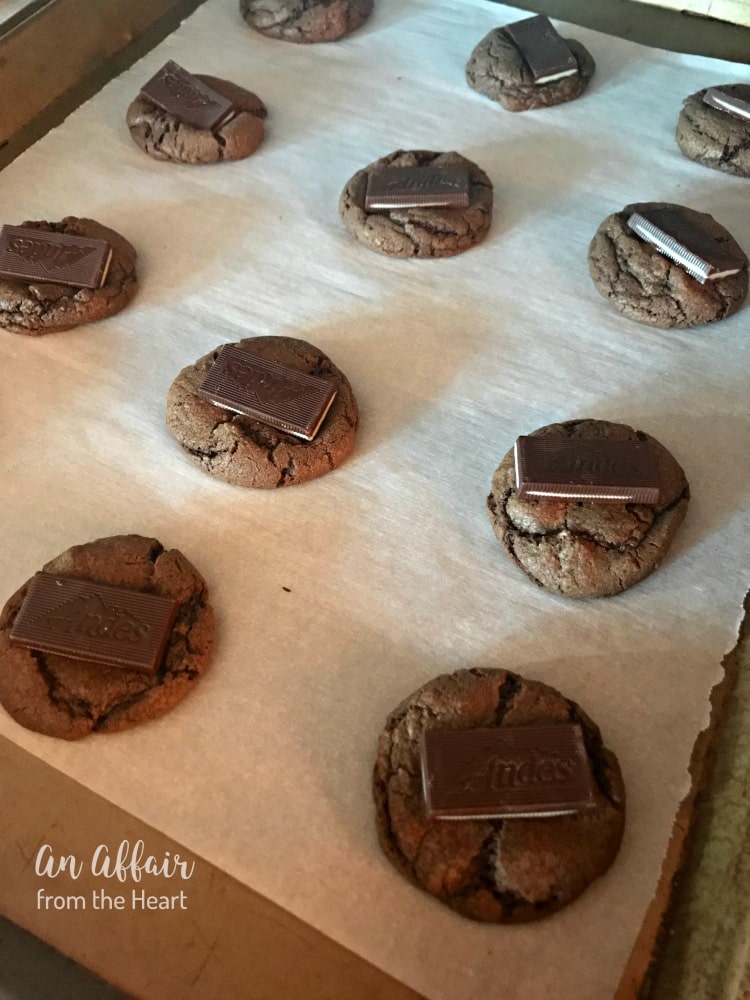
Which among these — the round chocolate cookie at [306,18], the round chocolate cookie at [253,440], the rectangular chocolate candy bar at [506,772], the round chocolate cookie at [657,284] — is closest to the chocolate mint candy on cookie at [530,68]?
the round chocolate cookie at [306,18]

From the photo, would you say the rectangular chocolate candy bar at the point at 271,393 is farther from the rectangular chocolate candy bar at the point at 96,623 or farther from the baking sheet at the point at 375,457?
the rectangular chocolate candy bar at the point at 96,623

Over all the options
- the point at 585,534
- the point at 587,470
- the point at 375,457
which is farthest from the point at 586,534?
the point at 375,457

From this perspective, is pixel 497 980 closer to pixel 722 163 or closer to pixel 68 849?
pixel 68 849

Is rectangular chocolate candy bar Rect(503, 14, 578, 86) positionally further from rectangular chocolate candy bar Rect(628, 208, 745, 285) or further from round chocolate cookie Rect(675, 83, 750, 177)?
rectangular chocolate candy bar Rect(628, 208, 745, 285)

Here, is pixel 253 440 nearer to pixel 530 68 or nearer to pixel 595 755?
pixel 595 755

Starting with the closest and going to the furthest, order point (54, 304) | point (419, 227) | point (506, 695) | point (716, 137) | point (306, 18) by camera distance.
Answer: point (506, 695) < point (54, 304) < point (419, 227) < point (716, 137) < point (306, 18)

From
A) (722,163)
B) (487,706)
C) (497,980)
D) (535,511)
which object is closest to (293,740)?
(487,706)

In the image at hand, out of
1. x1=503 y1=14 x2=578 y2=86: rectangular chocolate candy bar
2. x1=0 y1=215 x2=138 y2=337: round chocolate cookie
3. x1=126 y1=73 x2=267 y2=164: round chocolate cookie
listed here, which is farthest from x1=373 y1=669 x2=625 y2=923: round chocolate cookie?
x1=503 y1=14 x2=578 y2=86: rectangular chocolate candy bar

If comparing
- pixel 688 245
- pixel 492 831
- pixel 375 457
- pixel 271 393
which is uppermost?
pixel 688 245

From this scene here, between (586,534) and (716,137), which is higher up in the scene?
(716,137)
